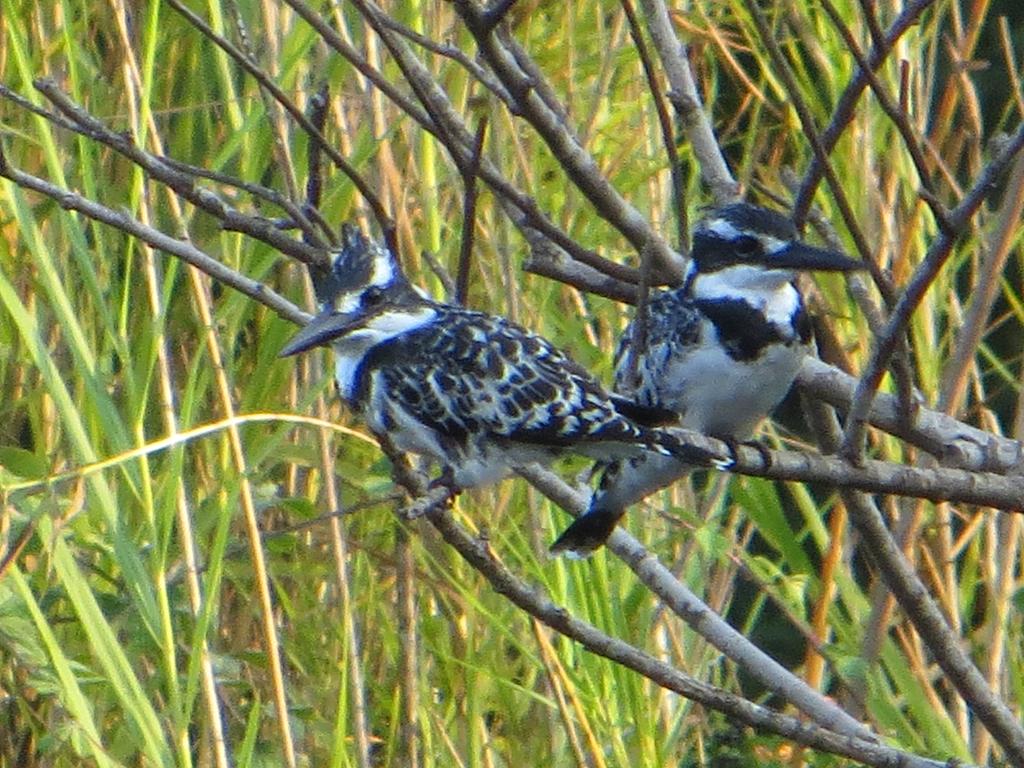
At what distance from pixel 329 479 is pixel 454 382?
0.33m

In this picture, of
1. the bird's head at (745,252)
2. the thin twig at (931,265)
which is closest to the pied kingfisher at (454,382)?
the bird's head at (745,252)

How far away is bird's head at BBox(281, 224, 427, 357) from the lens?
212 centimetres

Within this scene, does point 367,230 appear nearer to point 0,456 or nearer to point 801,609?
point 0,456

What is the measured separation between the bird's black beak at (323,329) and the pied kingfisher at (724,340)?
342 mm

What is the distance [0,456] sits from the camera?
7.50 ft

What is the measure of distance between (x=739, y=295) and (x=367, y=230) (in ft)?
2.00

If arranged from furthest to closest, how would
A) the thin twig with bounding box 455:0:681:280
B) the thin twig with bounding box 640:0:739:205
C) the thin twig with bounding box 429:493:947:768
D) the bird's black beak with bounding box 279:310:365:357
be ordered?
1. the bird's black beak with bounding box 279:310:365:357
2. the thin twig with bounding box 640:0:739:205
3. the thin twig with bounding box 455:0:681:280
4. the thin twig with bounding box 429:493:947:768

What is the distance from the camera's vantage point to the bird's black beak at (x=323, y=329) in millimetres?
1999

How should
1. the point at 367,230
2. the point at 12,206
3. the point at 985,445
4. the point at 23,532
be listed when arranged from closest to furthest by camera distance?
the point at 985,445 → the point at 23,532 → the point at 12,206 → the point at 367,230

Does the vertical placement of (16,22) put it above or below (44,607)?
above

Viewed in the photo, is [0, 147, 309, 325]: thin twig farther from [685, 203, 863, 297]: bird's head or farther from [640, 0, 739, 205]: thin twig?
[685, 203, 863, 297]: bird's head

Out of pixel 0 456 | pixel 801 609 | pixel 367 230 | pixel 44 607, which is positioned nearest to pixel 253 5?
pixel 367 230

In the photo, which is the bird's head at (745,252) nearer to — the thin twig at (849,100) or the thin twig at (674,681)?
the thin twig at (849,100)

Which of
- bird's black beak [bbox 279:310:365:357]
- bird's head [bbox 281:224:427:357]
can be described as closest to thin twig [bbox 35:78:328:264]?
bird's black beak [bbox 279:310:365:357]
